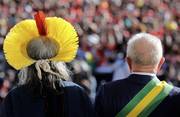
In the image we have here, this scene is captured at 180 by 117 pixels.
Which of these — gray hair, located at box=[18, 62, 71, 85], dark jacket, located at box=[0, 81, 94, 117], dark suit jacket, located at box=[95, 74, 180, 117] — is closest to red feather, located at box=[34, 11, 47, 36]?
gray hair, located at box=[18, 62, 71, 85]

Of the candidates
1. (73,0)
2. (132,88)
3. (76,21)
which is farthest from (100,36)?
(132,88)

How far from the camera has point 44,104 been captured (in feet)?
14.3

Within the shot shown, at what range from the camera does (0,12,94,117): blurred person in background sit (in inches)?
171

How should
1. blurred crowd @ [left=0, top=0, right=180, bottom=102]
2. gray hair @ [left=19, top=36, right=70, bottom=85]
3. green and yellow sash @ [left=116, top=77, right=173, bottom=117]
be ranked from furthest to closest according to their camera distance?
1. blurred crowd @ [left=0, top=0, right=180, bottom=102]
2. green and yellow sash @ [left=116, top=77, right=173, bottom=117]
3. gray hair @ [left=19, top=36, right=70, bottom=85]

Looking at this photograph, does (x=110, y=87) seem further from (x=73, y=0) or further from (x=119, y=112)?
(x=73, y=0)

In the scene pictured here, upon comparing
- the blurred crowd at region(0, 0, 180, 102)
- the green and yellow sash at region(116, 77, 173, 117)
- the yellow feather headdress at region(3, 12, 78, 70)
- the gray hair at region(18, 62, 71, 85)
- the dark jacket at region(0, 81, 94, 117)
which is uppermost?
the yellow feather headdress at region(3, 12, 78, 70)

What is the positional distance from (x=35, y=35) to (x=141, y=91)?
825mm

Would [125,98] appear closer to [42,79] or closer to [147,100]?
[147,100]

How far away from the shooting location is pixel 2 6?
47.1 ft

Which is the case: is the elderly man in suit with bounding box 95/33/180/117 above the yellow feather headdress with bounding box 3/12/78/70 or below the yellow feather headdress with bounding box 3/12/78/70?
below

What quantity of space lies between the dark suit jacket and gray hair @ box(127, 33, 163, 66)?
13 centimetres

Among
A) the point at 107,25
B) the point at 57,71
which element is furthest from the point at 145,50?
the point at 107,25

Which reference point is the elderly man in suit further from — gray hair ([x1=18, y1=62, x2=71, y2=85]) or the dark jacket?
gray hair ([x1=18, y1=62, x2=71, y2=85])

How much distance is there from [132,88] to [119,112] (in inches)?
8.0
